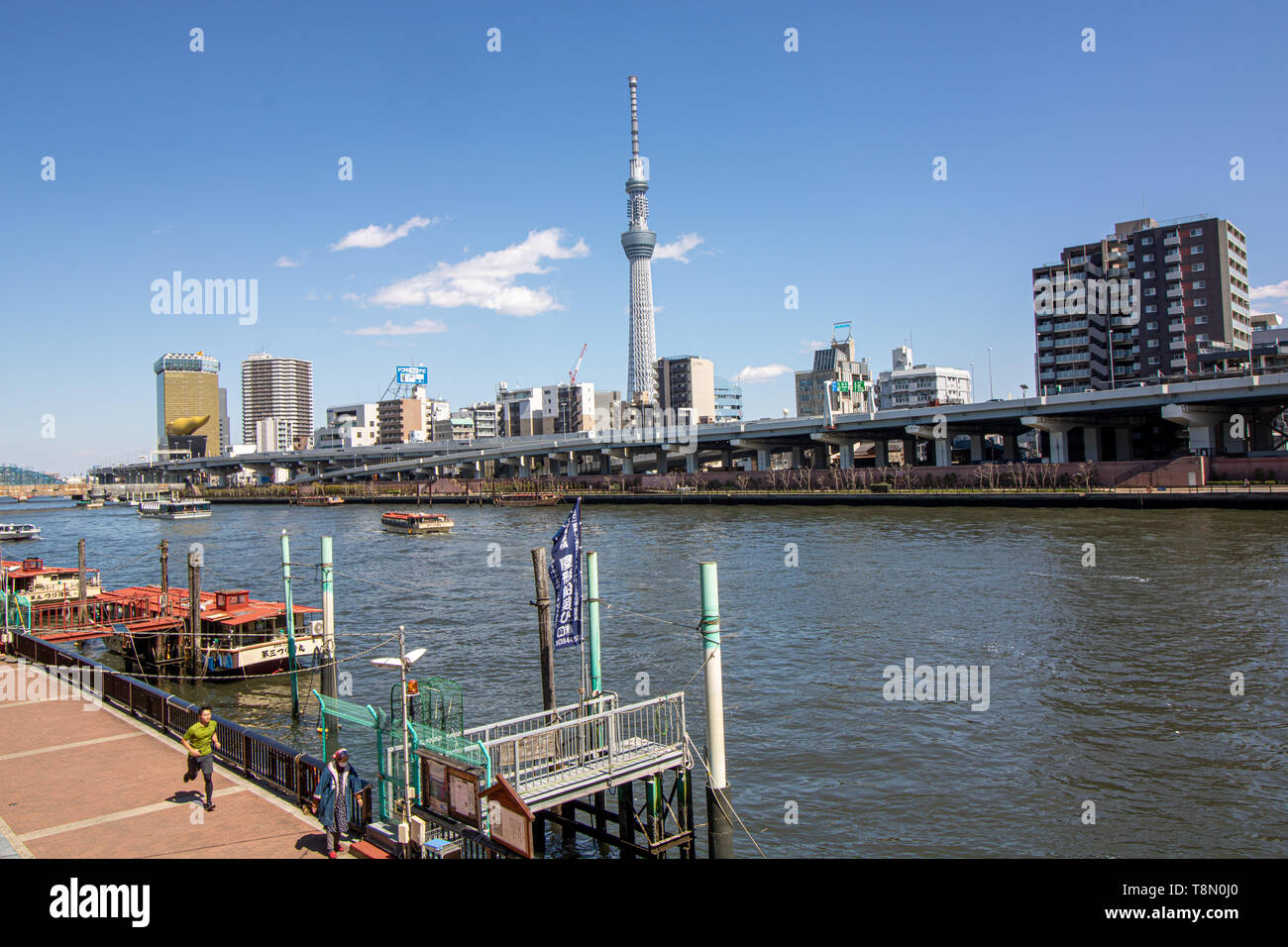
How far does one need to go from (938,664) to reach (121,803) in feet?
66.3

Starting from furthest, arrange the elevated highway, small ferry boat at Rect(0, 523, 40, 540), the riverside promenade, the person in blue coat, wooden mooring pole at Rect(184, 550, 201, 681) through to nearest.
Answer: small ferry boat at Rect(0, 523, 40, 540) < the elevated highway < wooden mooring pole at Rect(184, 550, 201, 681) < the riverside promenade < the person in blue coat

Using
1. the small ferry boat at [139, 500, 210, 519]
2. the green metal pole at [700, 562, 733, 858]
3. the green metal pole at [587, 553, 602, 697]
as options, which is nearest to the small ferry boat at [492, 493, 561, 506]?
the small ferry boat at [139, 500, 210, 519]

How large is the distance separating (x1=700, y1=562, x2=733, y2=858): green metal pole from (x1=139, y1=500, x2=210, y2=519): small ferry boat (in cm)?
12936

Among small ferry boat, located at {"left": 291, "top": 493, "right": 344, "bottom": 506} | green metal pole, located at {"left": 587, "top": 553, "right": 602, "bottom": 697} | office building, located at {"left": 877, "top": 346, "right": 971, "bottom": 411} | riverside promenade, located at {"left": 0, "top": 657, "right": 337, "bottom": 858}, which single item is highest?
office building, located at {"left": 877, "top": 346, "right": 971, "bottom": 411}

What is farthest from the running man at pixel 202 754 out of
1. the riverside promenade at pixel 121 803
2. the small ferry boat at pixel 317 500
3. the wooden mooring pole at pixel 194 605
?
the small ferry boat at pixel 317 500

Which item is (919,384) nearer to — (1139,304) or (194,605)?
(1139,304)

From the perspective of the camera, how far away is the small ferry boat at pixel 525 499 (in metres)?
121

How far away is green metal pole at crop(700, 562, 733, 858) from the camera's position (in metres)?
12.5

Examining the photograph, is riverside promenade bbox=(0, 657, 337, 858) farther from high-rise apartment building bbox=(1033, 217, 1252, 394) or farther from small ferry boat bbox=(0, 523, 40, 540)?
high-rise apartment building bbox=(1033, 217, 1252, 394)

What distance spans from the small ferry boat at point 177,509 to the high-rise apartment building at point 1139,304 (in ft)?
409
